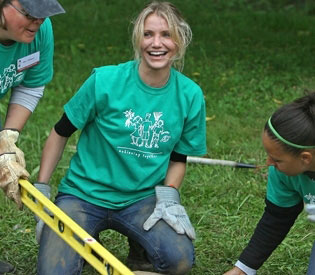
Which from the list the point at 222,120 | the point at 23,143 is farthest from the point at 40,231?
the point at 222,120

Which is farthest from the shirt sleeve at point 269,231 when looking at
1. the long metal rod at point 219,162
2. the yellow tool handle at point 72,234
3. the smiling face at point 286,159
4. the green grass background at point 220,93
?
the long metal rod at point 219,162

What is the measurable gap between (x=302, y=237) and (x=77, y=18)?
5569 mm

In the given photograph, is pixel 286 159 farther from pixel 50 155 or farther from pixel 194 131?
pixel 50 155

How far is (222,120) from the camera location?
19.5 ft

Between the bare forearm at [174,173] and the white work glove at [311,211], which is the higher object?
the white work glove at [311,211]

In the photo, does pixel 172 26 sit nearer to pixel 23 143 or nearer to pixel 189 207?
pixel 189 207

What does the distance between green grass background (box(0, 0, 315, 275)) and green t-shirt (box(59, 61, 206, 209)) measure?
0.55 metres

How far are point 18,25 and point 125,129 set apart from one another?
65 cm

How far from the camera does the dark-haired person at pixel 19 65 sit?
10.4ft

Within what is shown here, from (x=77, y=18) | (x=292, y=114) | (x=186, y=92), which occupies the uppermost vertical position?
(x=292, y=114)

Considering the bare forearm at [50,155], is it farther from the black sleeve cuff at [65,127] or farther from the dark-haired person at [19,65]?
the dark-haired person at [19,65]

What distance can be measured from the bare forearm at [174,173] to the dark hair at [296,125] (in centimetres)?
71

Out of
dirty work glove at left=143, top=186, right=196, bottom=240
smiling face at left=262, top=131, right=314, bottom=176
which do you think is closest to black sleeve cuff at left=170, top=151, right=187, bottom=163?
dirty work glove at left=143, top=186, right=196, bottom=240

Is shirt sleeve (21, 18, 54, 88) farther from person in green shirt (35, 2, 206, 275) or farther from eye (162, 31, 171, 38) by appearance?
eye (162, 31, 171, 38)
